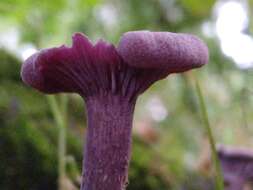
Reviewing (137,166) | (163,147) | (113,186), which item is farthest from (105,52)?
(163,147)

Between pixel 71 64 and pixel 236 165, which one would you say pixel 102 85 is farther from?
pixel 236 165

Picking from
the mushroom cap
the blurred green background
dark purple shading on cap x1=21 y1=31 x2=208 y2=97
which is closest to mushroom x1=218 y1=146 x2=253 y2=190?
the blurred green background

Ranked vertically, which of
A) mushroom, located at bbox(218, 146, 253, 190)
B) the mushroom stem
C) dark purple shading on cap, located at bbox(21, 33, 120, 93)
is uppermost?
dark purple shading on cap, located at bbox(21, 33, 120, 93)

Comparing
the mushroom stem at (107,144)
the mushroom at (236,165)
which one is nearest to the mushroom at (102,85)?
the mushroom stem at (107,144)

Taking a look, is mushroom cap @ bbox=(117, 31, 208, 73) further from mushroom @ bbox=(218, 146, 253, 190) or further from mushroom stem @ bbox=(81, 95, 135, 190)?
mushroom @ bbox=(218, 146, 253, 190)

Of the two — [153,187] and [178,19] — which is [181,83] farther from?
[153,187]

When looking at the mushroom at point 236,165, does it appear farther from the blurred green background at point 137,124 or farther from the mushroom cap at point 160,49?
the mushroom cap at point 160,49

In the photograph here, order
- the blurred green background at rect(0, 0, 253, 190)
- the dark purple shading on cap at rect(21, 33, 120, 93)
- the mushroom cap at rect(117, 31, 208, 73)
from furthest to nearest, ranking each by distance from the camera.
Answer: the blurred green background at rect(0, 0, 253, 190)
the dark purple shading on cap at rect(21, 33, 120, 93)
the mushroom cap at rect(117, 31, 208, 73)

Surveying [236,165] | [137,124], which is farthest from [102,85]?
[137,124]

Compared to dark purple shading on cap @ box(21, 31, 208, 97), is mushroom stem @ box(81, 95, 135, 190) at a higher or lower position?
lower
